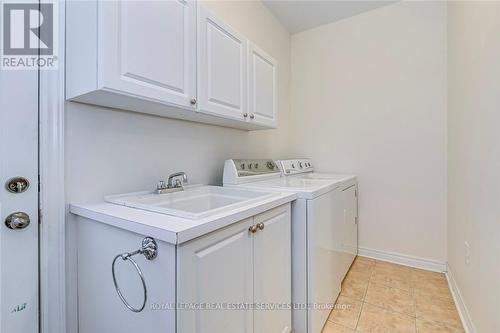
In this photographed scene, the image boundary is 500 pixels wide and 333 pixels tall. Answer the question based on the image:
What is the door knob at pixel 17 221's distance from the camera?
96cm

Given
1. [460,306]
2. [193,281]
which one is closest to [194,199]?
[193,281]

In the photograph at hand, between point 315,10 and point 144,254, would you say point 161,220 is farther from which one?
point 315,10

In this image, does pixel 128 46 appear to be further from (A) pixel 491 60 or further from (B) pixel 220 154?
(A) pixel 491 60

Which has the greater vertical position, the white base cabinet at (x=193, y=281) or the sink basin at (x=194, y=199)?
the sink basin at (x=194, y=199)

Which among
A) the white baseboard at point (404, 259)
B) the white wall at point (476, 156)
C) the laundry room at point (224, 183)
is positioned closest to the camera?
the laundry room at point (224, 183)

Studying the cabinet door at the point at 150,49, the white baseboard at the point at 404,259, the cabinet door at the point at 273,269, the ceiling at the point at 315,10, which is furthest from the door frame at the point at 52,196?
the white baseboard at the point at 404,259

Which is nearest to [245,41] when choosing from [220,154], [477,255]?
[220,154]

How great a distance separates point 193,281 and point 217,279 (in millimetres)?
129

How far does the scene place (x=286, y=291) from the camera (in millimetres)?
1339

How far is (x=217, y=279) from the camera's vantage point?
0.86 metres

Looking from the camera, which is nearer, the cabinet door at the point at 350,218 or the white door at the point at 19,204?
the white door at the point at 19,204

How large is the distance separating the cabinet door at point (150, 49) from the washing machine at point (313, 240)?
0.75 meters

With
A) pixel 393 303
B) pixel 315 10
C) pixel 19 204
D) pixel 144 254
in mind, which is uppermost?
pixel 315 10

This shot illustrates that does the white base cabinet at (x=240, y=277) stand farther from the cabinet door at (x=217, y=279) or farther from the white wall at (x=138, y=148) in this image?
the white wall at (x=138, y=148)
